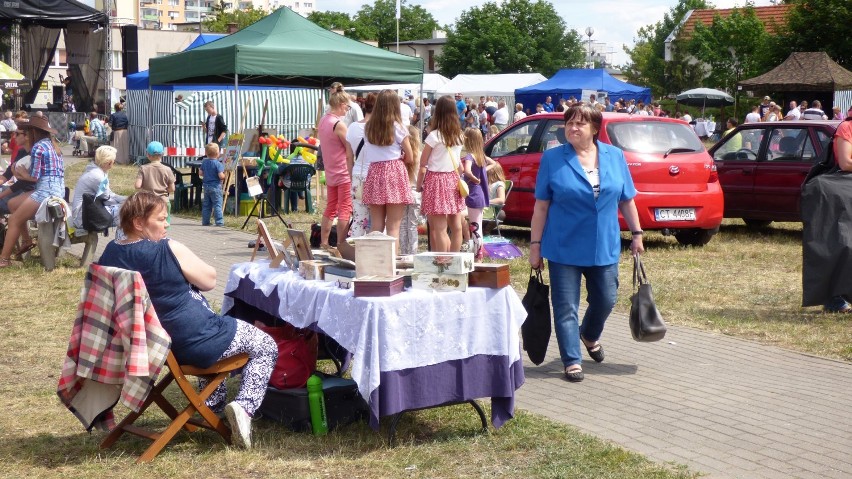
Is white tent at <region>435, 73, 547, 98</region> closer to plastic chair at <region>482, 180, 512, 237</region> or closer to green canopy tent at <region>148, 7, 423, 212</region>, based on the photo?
green canopy tent at <region>148, 7, 423, 212</region>

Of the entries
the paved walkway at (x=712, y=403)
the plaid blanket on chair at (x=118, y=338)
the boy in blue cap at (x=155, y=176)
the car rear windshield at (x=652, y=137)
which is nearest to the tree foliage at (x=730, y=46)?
the car rear windshield at (x=652, y=137)

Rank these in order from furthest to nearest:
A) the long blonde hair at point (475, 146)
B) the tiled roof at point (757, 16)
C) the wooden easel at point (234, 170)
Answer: the tiled roof at point (757, 16)
the wooden easel at point (234, 170)
the long blonde hair at point (475, 146)

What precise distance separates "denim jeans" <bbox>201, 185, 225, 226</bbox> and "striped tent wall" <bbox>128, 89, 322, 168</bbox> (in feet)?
31.7

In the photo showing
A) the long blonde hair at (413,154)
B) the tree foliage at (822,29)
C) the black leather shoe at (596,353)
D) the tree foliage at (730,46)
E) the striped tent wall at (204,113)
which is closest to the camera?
the black leather shoe at (596,353)

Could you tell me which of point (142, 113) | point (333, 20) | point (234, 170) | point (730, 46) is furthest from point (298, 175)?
point (333, 20)

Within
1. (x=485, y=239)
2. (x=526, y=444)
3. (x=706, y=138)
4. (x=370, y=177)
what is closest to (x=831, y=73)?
(x=706, y=138)

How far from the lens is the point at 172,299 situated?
5402 millimetres

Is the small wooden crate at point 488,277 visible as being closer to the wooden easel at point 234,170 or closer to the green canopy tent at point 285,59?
the green canopy tent at point 285,59

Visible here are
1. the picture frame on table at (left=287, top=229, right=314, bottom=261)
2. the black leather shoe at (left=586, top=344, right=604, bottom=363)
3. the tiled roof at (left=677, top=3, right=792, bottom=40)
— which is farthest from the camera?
the tiled roof at (left=677, top=3, right=792, bottom=40)

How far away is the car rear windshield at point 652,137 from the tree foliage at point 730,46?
145ft

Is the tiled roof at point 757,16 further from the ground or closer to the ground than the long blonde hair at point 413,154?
further from the ground

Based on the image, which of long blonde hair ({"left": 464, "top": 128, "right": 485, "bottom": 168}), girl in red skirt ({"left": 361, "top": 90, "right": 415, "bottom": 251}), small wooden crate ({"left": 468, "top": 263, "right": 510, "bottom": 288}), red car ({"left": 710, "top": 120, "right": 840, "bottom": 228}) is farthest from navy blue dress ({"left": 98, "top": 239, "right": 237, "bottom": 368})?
red car ({"left": 710, "top": 120, "right": 840, "bottom": 228})

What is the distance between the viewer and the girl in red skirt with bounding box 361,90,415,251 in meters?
9.95

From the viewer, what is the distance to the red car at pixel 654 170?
41.9ft
